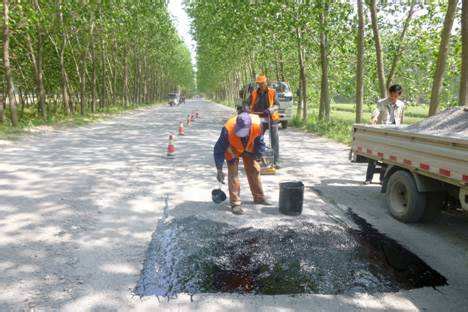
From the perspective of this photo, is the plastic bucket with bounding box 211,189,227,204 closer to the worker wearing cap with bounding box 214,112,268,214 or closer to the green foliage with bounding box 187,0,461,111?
the worker wearing cap with bounding box 214,112,268,214

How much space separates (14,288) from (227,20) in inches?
983

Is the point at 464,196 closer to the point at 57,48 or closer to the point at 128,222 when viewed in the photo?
the point at 128,222

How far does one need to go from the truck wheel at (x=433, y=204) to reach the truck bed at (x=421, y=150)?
0.46 metres

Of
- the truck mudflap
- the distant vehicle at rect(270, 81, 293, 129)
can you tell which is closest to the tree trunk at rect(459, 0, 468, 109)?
the truck mudflap

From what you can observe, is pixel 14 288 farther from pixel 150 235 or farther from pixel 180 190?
pixel 180 190

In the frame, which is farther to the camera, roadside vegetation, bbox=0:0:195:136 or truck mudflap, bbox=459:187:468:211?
roadside vegetation, bbox=0:0:195:136

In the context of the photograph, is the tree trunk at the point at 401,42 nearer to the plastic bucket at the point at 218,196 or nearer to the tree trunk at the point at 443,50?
the tree trunk at the point at 443,50

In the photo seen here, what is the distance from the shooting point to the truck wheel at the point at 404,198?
5.16 m

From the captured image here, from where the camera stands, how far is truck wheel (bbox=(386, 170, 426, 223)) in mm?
5163

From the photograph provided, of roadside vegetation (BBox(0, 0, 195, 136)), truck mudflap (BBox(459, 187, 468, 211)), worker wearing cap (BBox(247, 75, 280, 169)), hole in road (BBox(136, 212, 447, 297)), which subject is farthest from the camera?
roadside vegetation (BBox(0, 0, 195, 136))

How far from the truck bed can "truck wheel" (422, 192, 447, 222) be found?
0.46 meters

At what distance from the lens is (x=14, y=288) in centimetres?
344

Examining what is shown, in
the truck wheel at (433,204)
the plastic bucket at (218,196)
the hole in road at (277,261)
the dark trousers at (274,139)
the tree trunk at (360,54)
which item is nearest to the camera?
the hole in road at (277,261)

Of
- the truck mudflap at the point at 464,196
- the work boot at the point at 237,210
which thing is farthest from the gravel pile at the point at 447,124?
the work boot at the point at 237,210
